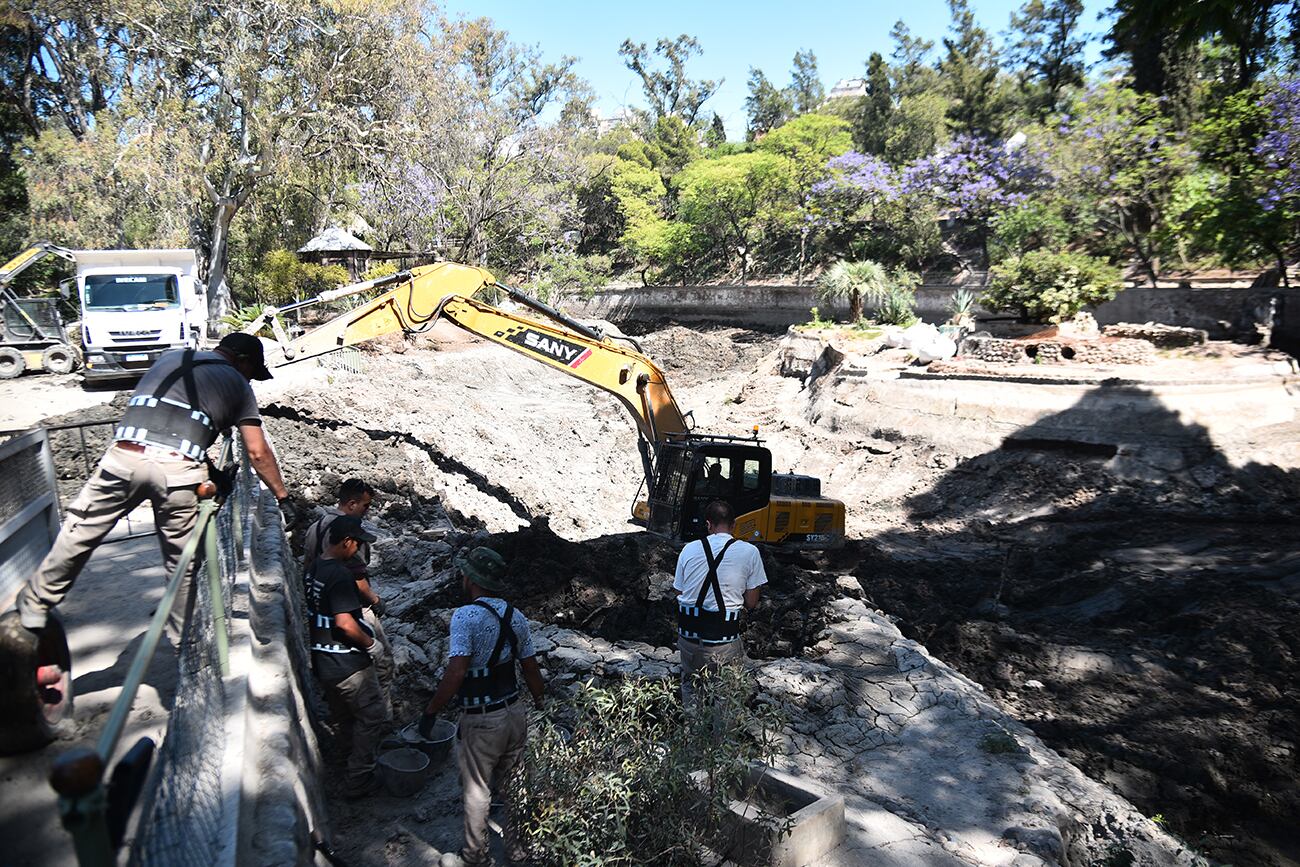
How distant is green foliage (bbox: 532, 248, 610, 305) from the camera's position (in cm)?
3076

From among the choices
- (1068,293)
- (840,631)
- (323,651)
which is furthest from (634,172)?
(323,651)

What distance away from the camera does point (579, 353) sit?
1157 cm

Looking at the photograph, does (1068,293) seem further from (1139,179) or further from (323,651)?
(323,651)

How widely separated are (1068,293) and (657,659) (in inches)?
590

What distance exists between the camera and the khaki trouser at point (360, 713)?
4.71 metres

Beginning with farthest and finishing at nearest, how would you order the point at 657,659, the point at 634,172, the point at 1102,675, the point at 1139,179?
1. the point at 634,172
2. the point at 1139,179
3. the point at 1102,675
4. the point at 657,659

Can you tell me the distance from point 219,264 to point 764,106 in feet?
120

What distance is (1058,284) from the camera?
59.9 ft

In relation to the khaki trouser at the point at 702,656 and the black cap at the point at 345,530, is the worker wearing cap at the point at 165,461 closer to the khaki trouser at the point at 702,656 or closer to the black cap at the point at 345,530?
Result: the black cap at the point at 345,530

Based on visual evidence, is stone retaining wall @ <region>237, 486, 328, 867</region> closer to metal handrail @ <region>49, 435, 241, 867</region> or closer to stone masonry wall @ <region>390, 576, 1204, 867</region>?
metal handrail @ <region>49, 435, 241, 867</region>

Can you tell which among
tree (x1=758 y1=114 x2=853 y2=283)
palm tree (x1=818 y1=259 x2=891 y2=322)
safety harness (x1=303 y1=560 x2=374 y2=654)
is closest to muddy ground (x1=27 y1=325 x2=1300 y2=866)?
safety harness (x1=303 y1=560 x2=374 y2=654)

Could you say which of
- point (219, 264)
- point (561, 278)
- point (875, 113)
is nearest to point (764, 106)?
point (875, 113)

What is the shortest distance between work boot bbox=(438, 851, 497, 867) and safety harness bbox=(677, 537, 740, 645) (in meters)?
1.83

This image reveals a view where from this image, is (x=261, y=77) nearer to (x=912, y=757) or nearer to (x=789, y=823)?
(x=912, y=757)
